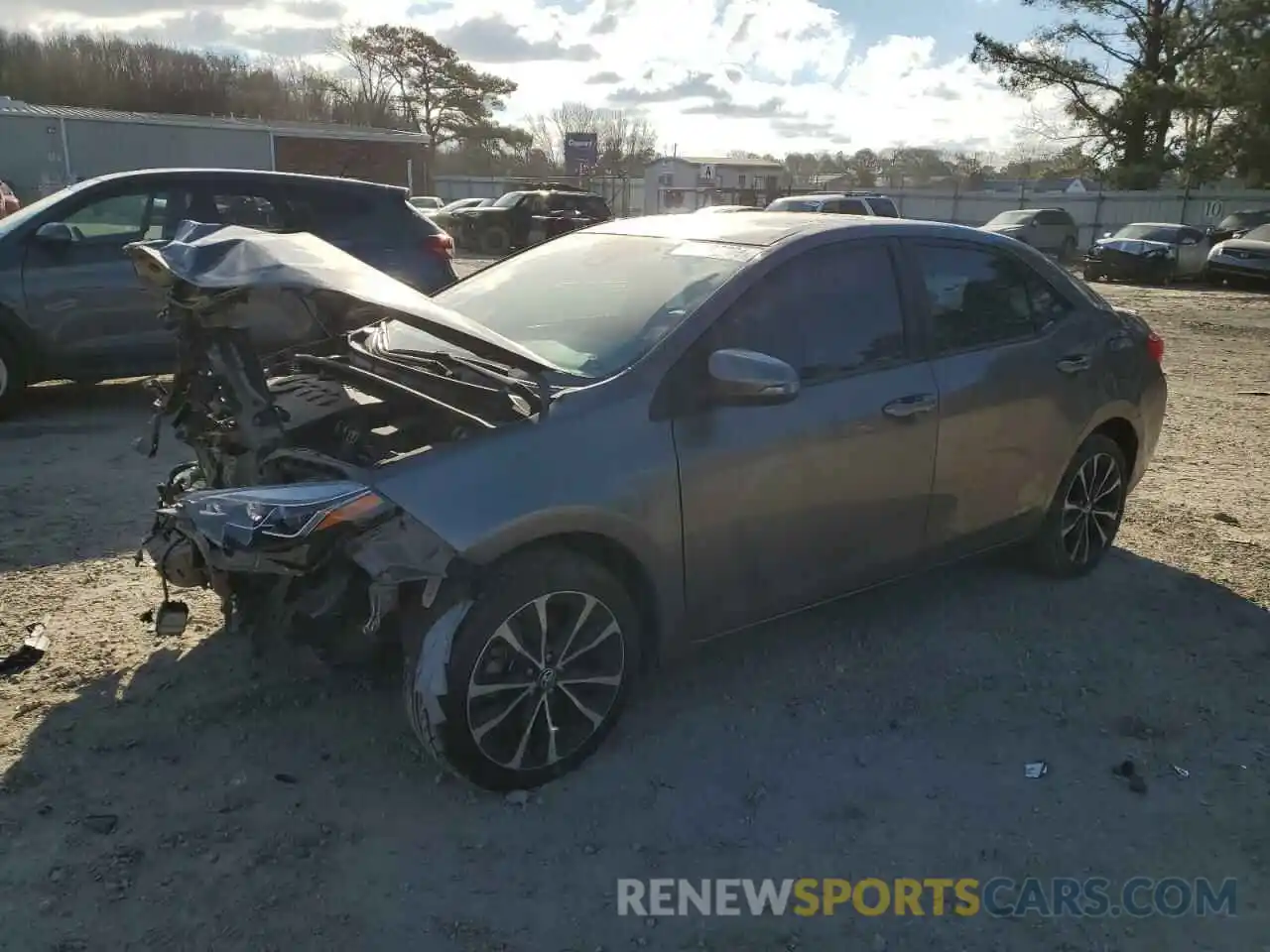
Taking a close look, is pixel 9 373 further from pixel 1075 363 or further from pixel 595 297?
pixel 1075 363

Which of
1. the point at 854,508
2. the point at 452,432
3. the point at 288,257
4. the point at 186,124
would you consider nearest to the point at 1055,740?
the point at 854,508

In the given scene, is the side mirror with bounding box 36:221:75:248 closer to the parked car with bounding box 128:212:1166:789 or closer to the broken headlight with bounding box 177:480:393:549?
the parked car with bounding box 128:212:1166:789

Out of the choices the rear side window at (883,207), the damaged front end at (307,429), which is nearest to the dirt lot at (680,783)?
the damaged front end at (307,429)

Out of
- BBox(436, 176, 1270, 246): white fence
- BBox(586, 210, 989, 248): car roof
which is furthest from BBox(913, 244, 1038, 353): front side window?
BBox(436, 176, 1270, 246): white fence

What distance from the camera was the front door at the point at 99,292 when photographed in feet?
23.9

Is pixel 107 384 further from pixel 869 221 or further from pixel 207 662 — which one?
pixel 869 221

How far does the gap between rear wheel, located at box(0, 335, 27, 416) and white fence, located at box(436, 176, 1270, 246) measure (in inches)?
1208

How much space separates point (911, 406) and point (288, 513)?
231 centimetres

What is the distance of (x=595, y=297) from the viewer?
12.6 ft

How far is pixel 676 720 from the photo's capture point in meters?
3.67

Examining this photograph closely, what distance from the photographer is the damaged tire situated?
9.80 ft

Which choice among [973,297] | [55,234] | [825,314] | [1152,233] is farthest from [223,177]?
[1152,233]

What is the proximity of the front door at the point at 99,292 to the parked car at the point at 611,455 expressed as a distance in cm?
418

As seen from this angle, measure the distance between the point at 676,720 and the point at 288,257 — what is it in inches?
80.3
